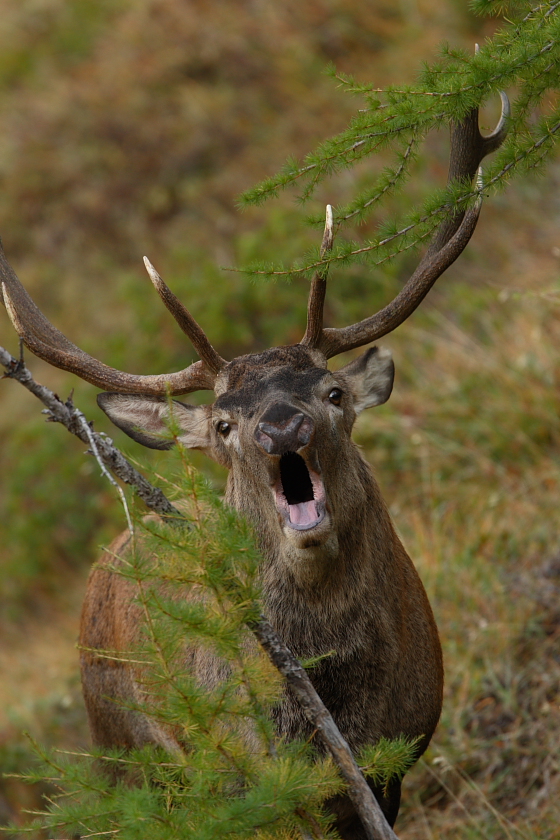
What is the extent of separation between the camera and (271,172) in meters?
11.9

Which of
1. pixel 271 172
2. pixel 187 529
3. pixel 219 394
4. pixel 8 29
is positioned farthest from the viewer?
pixel 8 29

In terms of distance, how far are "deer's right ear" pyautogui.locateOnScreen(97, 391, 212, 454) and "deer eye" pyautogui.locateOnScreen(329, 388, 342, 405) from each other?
2.13 feet

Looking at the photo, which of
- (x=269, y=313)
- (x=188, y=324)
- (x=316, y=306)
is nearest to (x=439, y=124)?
(x=316, y=306)

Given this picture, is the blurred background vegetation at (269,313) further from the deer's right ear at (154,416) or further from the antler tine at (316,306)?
the deer's right ear at (154,416)

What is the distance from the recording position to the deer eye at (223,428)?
408 cm

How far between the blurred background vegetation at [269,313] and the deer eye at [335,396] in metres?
0.75

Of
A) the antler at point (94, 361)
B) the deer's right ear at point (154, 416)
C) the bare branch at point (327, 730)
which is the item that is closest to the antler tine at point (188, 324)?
the antler at point (94, 361)

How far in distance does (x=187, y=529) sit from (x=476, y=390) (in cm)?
506

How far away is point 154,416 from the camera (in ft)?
14.6

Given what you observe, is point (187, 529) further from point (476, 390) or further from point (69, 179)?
point (69, 179)

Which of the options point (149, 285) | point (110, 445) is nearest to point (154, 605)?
point (110, 445)

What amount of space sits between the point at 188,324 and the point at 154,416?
54 cm

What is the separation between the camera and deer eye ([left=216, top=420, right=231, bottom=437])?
4077mm

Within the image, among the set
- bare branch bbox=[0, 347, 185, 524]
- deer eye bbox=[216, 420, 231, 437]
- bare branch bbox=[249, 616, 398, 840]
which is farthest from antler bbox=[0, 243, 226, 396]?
bare branch bbox=[249, 616, 398, 840]
